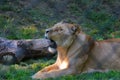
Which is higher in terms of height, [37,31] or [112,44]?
[112,44]

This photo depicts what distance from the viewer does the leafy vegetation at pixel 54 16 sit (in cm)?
764

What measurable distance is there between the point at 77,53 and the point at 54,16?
11.5ft

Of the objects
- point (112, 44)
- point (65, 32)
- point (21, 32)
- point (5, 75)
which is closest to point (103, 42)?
point (112, 44)

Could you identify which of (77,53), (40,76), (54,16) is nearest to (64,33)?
(77,53)

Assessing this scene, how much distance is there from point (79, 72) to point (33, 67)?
0.70m

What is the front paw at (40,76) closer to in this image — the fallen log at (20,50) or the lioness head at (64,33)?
the lioness head at (64,33)

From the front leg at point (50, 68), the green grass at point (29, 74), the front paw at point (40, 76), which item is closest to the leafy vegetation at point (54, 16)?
the green grass at point (29, 74)

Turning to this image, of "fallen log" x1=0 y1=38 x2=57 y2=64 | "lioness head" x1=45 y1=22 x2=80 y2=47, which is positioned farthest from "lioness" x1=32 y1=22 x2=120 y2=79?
"fallen log" x1=0 y1=38 x2=57 y2=64

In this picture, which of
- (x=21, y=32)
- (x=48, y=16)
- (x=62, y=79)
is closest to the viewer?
(x=62, y=79)

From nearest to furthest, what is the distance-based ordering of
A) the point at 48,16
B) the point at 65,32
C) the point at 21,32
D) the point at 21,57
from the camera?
the point at 65,32, the point at 21,57, the point at 21,32, the point at 48,16

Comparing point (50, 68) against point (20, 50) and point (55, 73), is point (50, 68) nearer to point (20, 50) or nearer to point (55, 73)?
point (55, 73)

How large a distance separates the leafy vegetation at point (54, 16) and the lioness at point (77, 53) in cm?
201

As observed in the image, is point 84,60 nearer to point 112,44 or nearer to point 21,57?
point 112,44

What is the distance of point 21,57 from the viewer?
5.95 metres
